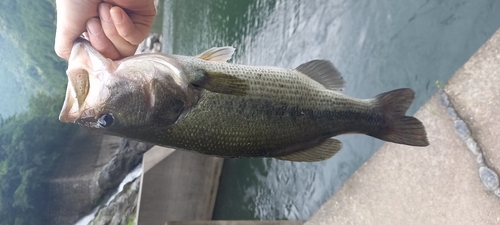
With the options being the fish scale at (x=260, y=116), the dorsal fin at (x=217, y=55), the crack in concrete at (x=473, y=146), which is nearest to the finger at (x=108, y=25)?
the fish scale at (x=260, y=116)

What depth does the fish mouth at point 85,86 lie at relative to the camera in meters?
1.57

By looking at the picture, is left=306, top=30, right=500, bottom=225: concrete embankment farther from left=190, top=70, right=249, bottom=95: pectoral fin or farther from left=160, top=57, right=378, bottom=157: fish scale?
left=190, top=70, right=249, bottom=95: pectoral fin

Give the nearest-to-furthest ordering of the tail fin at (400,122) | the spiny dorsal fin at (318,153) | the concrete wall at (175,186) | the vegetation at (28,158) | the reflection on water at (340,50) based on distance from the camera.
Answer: the spiny dorsal fin at (318,153) < the tail fin at (400,122) < the reflection on water at (340,50) < the concrete wall at (175,186) < the vegetation at (28,158)

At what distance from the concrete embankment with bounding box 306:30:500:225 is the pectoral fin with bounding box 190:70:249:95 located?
8.46 ft

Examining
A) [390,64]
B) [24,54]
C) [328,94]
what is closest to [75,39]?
[328,94]

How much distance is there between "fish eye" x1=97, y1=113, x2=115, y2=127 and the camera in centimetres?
160

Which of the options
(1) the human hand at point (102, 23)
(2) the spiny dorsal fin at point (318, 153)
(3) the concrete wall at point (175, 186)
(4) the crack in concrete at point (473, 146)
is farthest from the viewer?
(3) the concrete wall at point (175, 186)

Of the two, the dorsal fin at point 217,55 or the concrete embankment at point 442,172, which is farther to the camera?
the concrete embankment at point 442,172

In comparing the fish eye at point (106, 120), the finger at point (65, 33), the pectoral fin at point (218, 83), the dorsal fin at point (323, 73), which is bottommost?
the dorsal fin at point (323, 73)

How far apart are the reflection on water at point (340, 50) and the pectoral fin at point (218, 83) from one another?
343 centimetres

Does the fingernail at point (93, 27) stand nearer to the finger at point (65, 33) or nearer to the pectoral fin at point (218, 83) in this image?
the finger at point (65, 33)

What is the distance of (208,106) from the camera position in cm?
176

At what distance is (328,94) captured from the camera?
2.08m

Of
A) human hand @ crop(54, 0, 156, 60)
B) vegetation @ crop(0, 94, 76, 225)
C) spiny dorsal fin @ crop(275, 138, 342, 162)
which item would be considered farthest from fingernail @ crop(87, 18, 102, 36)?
vegetation @ crop(0, 94, 76, 225)
